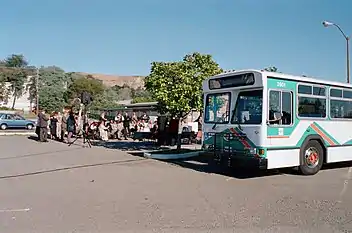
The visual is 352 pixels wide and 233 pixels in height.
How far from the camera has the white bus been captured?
34.5ft

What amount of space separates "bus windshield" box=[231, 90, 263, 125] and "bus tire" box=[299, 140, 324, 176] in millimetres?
1802

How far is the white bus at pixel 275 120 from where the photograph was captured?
10.5m

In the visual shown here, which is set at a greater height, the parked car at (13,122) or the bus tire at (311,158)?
the parked car at (13,122)

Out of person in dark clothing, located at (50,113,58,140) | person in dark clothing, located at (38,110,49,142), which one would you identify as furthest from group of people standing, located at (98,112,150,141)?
person in dark clothing, located at (38,110,49,142)

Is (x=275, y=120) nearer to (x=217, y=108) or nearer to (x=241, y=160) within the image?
(x=241, y=160)

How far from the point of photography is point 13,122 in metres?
38.3

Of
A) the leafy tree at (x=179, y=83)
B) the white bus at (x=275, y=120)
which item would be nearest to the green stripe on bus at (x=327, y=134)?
the white bus at (x=275, y=120)

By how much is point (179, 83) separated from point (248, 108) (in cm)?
527

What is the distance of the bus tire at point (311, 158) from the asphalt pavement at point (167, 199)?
34 centimetres

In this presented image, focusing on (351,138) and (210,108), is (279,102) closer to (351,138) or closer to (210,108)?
(210,108)

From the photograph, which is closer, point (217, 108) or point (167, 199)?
point (167, 199)

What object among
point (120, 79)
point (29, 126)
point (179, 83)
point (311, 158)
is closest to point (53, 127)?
point (179, 83)

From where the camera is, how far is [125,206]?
7.64 metres

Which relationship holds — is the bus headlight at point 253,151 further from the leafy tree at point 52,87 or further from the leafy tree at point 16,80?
the leafy tree at point 16,80
